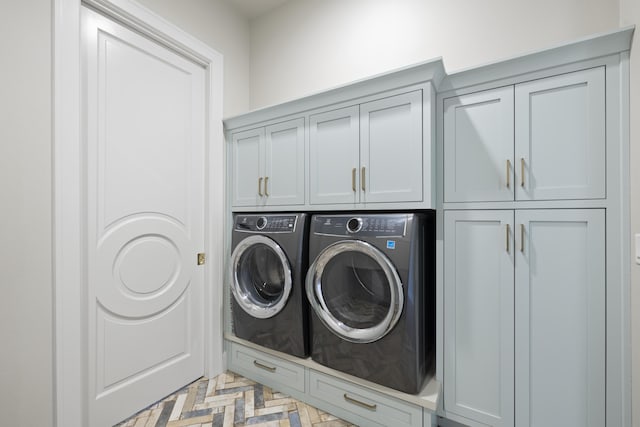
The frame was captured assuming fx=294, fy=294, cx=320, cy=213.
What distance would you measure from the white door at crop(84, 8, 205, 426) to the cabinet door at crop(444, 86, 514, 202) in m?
1.67

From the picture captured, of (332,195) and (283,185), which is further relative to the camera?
(283,185)

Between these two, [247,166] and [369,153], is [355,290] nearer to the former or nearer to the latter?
[369,153]

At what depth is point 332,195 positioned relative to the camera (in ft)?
5.77

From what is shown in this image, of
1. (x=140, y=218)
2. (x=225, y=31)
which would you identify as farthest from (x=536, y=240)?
(x=225, y=31)

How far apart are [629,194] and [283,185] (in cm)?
168

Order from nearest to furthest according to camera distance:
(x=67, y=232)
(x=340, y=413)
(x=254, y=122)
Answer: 1. (x=67, y=232)
2. (x=340, y=413)
3. (x=254, y=122)

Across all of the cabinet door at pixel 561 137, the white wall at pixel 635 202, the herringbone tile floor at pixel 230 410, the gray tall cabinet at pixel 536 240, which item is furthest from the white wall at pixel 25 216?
the white wall at pixel 635 202

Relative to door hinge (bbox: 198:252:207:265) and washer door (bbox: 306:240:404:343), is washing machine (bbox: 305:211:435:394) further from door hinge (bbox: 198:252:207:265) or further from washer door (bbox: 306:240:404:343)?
door hinge (bbox: 198:252:207:265)

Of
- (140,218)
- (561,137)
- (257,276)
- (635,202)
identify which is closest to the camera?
(635,202)

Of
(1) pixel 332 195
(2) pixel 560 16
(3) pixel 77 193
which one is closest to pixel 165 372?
(3) pixel 77 193

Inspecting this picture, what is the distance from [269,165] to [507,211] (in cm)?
144

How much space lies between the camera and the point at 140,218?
1.78 m

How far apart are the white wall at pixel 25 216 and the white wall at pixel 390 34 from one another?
1.45m

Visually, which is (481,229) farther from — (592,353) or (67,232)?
(67,232)
